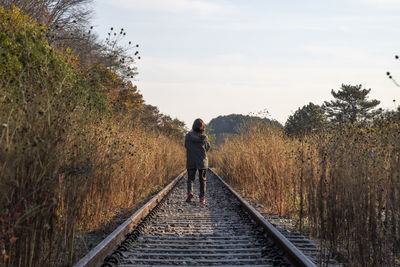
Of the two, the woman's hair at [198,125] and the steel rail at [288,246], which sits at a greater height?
the woman's hair at [198,125]

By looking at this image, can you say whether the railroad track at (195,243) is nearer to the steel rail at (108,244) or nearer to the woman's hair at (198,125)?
the steel rail at (108,244)

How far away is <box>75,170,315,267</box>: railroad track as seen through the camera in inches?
176

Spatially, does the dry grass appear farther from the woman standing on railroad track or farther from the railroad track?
the woman standing on railroad track

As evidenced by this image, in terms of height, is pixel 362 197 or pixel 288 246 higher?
pixel 362 197

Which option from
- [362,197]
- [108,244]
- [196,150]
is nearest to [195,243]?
[108,244]

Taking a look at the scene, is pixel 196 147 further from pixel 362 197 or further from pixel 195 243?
pixel 362 197

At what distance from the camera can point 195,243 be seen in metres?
5.62

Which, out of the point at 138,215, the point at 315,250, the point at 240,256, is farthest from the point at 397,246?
the point at 138,215

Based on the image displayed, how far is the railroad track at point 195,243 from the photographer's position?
4.48m

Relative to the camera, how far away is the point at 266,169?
9102mm

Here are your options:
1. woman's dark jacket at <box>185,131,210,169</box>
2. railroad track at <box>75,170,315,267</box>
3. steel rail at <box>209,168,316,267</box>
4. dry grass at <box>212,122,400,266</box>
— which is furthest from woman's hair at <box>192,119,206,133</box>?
dry grass at <box>212,122,400,266</box>

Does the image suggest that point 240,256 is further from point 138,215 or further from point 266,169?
point 266,169

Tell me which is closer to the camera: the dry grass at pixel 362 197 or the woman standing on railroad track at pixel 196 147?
the dry grass at pixel 362 197

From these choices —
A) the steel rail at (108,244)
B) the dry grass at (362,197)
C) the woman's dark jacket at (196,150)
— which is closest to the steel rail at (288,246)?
the dry grass at (362,197)
